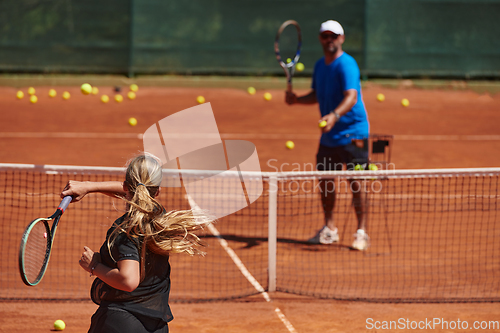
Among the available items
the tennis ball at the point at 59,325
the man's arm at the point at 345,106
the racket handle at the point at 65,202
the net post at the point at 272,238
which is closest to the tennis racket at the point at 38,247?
the racket handle at the point at 65,202

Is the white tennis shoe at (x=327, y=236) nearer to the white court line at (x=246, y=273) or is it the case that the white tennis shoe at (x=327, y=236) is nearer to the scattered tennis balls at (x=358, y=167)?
the scattered tennis balls at (x=358, y=167)

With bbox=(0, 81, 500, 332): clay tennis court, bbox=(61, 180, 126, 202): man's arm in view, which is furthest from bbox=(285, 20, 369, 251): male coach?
bbox=(61, 180, 126, 202): man's arm

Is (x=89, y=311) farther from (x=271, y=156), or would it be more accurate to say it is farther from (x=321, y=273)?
(x=271, y=156)

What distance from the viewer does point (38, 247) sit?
2.76m

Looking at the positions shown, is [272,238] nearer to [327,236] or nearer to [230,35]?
[327,236]

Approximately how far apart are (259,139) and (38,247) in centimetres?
894

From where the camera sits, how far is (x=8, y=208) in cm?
694

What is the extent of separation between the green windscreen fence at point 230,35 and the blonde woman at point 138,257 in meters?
13.5

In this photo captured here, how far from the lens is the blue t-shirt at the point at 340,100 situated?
5863 mm

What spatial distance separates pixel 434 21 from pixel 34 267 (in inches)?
601

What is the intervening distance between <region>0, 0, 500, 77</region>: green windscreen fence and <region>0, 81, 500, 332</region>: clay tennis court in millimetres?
764

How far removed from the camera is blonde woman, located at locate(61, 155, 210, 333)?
2.53 meters

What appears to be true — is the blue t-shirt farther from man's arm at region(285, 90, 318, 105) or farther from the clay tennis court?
the clay tennis court

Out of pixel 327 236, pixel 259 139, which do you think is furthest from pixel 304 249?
pixel 259 139
